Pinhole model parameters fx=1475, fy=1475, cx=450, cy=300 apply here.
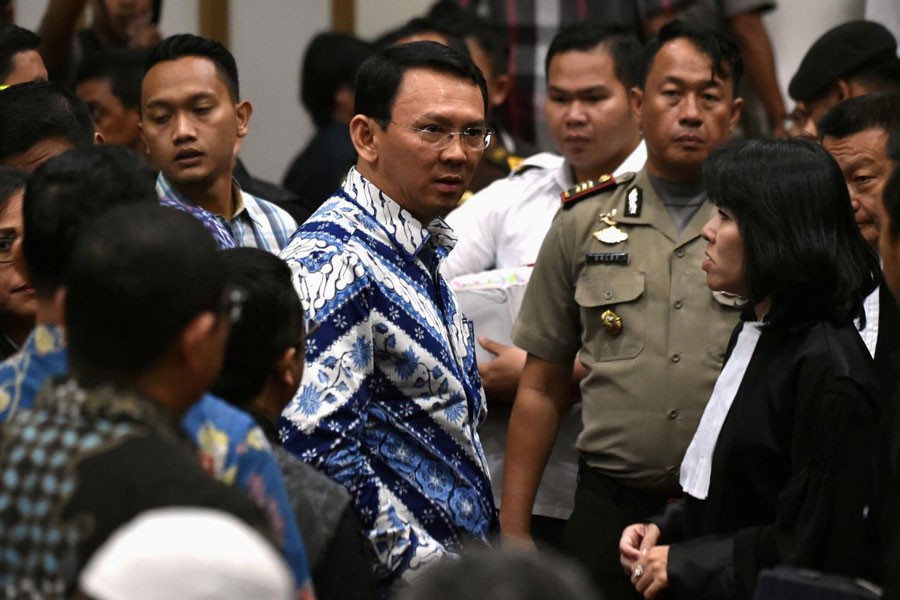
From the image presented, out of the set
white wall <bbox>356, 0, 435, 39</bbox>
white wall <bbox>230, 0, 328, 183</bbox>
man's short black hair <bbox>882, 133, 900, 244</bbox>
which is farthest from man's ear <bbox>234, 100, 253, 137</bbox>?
white wall <bbox>356, 0, 435, 39</bbox>

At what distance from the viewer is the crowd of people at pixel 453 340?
70.2 inches

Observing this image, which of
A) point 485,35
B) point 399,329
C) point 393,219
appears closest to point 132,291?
point 399,329

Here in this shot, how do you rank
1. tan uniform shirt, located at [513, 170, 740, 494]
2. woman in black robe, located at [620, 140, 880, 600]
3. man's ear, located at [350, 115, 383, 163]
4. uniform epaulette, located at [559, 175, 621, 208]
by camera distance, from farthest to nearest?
1. uniform epaulette, located at [559, 175, 621, 208]
2. tan uniform shirt, located at [513, 170, 740, 494]
3. man's ear, located at [350, 115, 383, 163]
4. woman in black robe, located at [620, 140, 880, 600]

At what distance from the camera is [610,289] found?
143 inches

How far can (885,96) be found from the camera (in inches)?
149

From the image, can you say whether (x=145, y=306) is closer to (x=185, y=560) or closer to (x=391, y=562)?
(x=185, y=560)

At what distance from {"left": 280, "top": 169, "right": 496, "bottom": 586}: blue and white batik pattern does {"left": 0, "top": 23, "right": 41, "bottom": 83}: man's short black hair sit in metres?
1.57

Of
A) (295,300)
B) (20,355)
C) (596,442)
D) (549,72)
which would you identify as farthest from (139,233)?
(549,72)

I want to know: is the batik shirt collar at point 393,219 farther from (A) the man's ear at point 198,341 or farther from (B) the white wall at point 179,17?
(B) the white wall at point 179,17

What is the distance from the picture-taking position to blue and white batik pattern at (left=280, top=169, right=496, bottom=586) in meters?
2.76

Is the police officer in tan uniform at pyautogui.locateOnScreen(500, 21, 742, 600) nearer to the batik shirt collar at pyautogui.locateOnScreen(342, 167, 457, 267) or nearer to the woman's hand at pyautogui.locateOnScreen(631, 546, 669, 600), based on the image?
the woman's hand at pyautogui.locateOnScreen(631, 546, 669, 600)

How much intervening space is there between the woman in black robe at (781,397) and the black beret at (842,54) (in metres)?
1.66

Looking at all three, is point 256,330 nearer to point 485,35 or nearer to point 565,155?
point 565,155

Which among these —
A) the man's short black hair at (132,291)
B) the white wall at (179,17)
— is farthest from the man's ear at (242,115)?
the white wall at (179,17)
